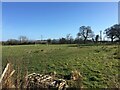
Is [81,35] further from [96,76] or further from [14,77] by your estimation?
[14,77]

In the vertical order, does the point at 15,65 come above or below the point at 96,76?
above

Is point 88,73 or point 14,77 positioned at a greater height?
point 14,77

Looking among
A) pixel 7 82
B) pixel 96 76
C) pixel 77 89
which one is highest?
pixel 7 82

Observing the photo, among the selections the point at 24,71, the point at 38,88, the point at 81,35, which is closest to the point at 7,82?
the point at 24,71

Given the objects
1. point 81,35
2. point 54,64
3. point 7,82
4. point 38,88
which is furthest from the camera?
point 81,35

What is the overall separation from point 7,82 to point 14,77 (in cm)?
21

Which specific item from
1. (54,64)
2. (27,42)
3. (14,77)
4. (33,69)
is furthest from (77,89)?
(27,42)

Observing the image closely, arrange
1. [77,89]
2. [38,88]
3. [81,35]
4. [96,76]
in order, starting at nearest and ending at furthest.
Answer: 1. [77,89]
2. [38,88]
3. [96,76]
4. [81,35]

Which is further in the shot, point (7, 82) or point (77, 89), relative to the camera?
point (77, 89)

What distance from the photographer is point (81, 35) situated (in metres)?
34.8

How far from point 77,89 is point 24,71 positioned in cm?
94

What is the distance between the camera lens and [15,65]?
3.86m

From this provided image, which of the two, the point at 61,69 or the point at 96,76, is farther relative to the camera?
the point at 61,69

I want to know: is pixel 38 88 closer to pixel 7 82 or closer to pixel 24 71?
pixel 24 71
